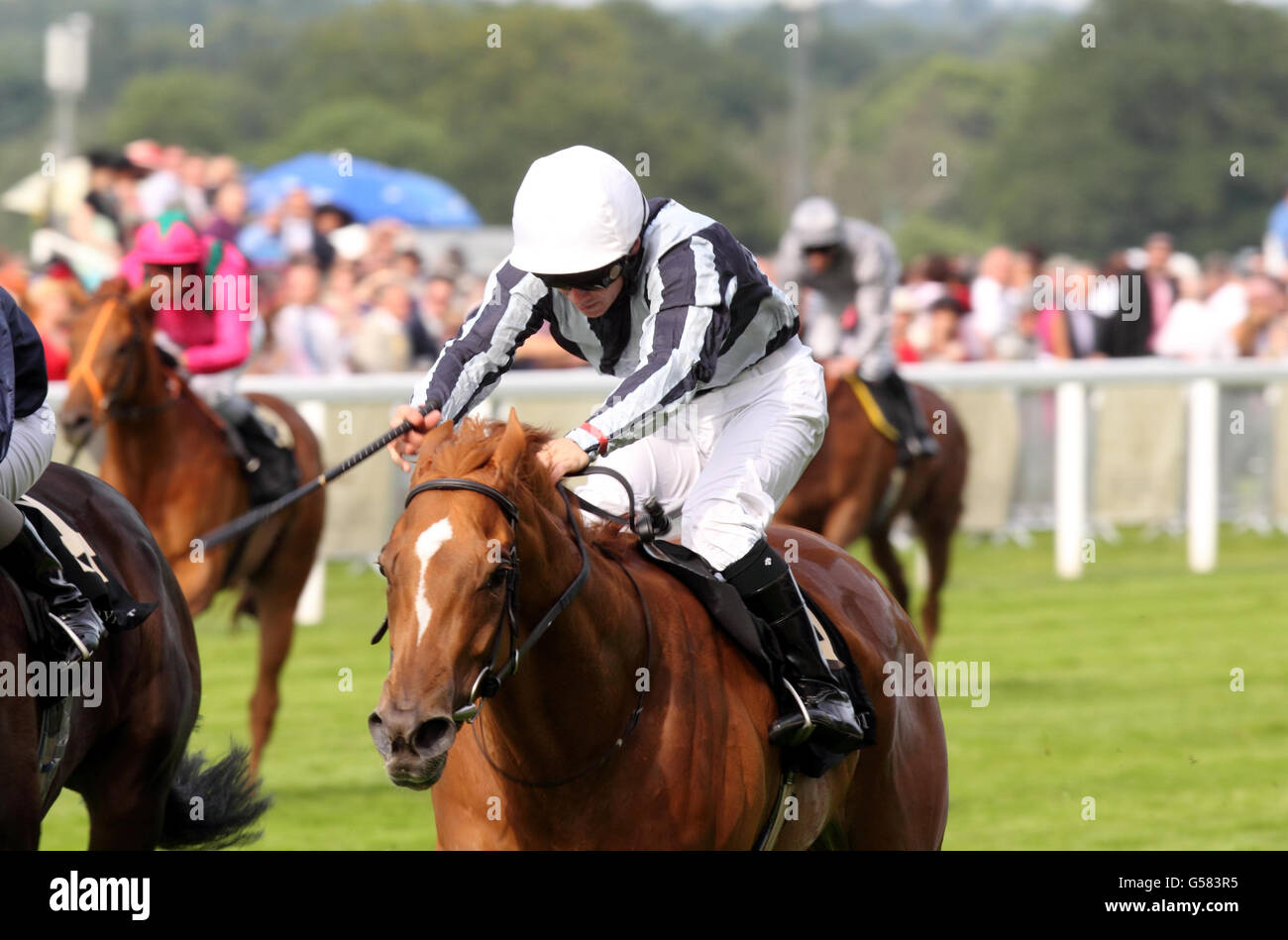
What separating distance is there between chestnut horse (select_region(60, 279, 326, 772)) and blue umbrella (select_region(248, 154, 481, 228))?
12.2m

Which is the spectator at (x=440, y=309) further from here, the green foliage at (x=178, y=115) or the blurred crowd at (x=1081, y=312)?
the green foliage at (x=178, y=115)

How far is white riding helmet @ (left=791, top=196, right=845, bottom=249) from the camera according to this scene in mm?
10203

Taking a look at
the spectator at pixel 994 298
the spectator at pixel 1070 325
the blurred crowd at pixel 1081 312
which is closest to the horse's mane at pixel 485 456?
the blurred crowd at pixel 1081 312

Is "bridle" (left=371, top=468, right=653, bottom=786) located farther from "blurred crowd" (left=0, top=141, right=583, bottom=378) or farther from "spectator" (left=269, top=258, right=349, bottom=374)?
"spectator" (left=269, top=258, right=349, bottom=374)

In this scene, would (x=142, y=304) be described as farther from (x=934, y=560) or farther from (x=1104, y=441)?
(x=1104, y=441)

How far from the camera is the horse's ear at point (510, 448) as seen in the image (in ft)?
12.3

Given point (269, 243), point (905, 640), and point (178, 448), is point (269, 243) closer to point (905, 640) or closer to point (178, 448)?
point (178, 448)

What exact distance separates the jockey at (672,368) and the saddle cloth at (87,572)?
916mm

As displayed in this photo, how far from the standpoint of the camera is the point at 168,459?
8195 mm

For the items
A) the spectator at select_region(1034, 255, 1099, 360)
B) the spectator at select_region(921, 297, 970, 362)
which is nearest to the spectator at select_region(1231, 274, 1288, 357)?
the spectator at select_region(1034, 255, 1099, 360)

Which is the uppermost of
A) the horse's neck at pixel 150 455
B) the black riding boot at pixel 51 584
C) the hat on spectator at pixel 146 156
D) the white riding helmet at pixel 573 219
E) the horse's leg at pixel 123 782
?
the white riding helmet at pixel 573 219
